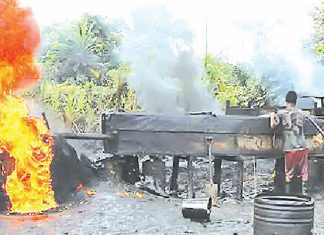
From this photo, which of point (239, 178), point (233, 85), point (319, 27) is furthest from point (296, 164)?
point (319, 27)

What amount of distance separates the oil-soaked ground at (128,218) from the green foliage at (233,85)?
1466 cm

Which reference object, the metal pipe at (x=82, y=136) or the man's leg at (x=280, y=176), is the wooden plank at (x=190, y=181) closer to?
the metal pipe at (x=82, y=136)

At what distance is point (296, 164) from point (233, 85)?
16.5 m

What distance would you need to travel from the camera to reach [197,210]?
30.3 ft

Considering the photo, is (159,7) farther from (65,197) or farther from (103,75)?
(65,197)

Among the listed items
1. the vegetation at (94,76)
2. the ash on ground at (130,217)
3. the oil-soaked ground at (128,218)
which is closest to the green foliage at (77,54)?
the vegetation at (94,76)

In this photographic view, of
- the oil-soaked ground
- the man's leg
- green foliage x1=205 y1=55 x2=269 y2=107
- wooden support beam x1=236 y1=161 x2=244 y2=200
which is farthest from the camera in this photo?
green foliage x1=205 y1=55 x2=269 y2=107

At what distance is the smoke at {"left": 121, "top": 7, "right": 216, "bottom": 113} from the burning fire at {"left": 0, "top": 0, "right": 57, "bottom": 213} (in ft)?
25.1

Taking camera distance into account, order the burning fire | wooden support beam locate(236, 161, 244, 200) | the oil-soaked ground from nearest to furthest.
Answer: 1. the oil-soaked ground
2. the burning fire
3. wooden support beam locate(236, 161, 244, 200)

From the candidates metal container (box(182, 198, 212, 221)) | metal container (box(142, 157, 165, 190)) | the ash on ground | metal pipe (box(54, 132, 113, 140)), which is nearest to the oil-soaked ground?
the ash on ground

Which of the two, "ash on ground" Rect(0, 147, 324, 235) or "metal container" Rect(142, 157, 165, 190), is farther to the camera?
"metal container" Rect(142, 157, 165, 190)

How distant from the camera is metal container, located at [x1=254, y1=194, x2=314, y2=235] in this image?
24.2 ft

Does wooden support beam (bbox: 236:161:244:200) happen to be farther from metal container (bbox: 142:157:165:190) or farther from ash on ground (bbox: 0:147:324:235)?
metal container (bbox: 142:157:165:190)

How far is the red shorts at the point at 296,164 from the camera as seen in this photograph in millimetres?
11203
